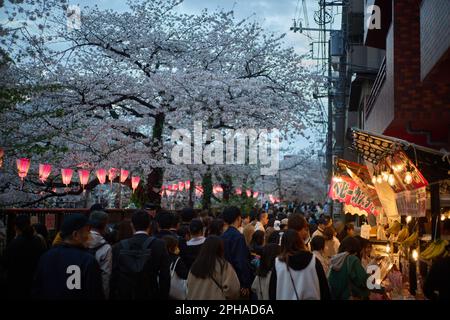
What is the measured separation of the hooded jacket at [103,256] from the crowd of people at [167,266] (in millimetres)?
12

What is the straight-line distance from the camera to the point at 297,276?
617cm

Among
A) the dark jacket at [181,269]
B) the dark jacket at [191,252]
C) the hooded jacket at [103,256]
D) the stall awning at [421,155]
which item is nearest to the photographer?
the hooded jacket at [103,256]

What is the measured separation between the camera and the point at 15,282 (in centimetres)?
850

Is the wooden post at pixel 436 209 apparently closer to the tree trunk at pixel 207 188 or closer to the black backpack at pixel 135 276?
the black backpack at pixel 135 276

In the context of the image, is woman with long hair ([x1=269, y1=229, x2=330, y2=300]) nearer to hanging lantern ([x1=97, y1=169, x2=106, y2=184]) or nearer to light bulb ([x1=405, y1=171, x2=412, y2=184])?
light bulb ([x1=405, y1=171, x2=412, y2=184])

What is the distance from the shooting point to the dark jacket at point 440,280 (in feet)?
20.0

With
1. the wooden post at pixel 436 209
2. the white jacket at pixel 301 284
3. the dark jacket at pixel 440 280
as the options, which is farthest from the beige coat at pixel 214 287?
the wooden post at pixel 436 209

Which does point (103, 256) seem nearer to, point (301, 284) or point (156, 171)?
point (301, 284)

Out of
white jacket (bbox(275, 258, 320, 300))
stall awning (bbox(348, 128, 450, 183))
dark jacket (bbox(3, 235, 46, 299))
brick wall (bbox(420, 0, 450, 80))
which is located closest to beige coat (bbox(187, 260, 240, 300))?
white jacket (bbox(275, 258, 320, 300))

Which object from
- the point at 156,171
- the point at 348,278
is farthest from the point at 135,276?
the point at 156,171

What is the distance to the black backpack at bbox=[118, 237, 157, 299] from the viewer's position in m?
6.82

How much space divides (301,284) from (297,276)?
0.09 m

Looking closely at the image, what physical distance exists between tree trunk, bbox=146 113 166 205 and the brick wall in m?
14.2
